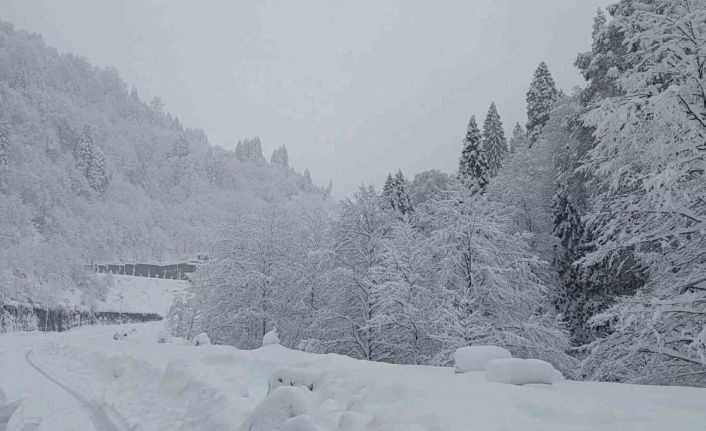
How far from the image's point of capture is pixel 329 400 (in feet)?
25.5

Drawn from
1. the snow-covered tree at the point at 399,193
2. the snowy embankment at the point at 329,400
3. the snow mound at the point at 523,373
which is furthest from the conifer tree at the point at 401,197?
the snow mound at the point at 523,373

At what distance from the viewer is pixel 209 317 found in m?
28.7

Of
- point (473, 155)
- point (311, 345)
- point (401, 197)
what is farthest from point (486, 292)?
point (401, 197)

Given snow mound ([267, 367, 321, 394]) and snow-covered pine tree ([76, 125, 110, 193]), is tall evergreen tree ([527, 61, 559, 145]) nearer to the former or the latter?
snow mound ([267, 367, 321, 394])

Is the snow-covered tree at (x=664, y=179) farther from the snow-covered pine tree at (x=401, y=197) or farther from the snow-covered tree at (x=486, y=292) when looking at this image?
the snow-covered pine tree at (x=401, y=197)

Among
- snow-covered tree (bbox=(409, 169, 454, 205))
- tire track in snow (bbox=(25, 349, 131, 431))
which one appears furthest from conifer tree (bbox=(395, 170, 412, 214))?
tire track in snow (bbox=(25, 349, 131, 431))

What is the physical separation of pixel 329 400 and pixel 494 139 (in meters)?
53.0

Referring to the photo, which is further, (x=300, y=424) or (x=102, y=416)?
(x=102, y=416)

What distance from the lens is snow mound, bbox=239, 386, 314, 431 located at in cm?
618

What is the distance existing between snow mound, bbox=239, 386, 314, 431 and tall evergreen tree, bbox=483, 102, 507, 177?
5092 centimetres

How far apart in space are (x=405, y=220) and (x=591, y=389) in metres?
16.3

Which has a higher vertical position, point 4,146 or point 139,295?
point 4,146

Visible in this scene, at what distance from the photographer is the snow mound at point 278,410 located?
20.3ft

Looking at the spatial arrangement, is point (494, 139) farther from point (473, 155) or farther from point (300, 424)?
point (300, 424)
